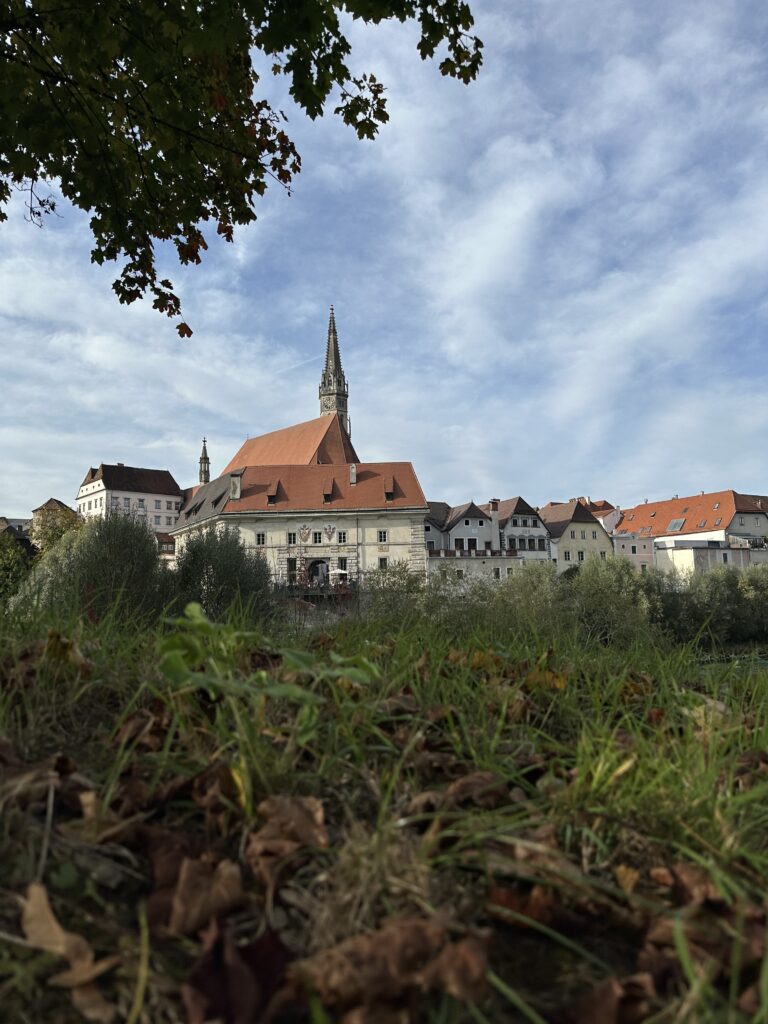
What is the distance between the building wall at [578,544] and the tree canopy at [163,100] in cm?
6815

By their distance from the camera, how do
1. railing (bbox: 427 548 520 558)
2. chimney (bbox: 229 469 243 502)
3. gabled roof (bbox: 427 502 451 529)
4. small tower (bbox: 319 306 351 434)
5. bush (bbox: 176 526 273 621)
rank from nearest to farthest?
1. bush (bbox: 176 526 273 621)
2. chimney (bbox: 229 469 243 502)
3. railing (bbox: 427 548 520 558)
4. gabled roof (bbox: 427 502 451 529)
5. small tower (bbox: 319 306 351 434)

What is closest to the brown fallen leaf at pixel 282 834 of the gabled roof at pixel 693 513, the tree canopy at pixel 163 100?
the tree canopy at pixel 163 100

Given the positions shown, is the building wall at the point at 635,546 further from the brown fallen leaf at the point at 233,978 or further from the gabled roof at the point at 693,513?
the brown fallen leaf at the point at 233,978

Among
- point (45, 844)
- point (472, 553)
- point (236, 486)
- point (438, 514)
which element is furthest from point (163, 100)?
point (438, 514)

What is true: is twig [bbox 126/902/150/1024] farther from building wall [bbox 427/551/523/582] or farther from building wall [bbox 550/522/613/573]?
building wall [bbox 550/522/613/573]

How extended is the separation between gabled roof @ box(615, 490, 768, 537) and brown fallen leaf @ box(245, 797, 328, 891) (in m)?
89.3

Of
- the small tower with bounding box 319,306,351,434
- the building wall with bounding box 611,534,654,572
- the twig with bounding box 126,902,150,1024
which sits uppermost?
the small tower with bounding box 319,306,351,434

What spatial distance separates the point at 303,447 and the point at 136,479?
40.9 metres

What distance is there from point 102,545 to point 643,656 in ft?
48.2

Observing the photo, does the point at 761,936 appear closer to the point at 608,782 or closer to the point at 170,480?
the point at 608,782

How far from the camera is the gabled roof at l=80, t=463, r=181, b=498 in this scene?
98681 mm

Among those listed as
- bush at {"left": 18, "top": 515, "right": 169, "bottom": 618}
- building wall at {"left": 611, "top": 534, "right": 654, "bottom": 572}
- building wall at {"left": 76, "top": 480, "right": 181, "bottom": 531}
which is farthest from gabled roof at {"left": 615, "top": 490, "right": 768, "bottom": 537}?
bush at {"left": 18, "top": 515, "right": 169, "bottom": 618}

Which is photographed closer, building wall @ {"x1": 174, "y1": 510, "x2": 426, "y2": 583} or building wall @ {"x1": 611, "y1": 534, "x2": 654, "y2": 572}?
building wall @ {"x1": 174, "y1": 510, "x2": 426, "y2": 583}

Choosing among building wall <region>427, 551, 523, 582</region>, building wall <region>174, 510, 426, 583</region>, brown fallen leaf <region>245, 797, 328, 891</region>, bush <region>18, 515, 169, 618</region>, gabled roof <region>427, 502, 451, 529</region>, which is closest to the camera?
brown fallen leaf <region>245, 797, 328, 891</region>
